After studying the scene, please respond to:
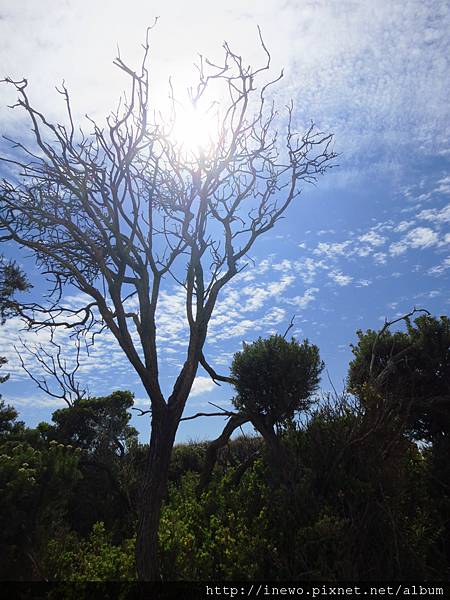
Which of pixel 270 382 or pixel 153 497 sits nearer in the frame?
pixel 153 497

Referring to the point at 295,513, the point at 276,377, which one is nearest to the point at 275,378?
the point at 276,377

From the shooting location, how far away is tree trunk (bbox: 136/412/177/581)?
6.03m

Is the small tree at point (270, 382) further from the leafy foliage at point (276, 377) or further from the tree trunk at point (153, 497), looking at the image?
the tree trunk at point (153, 497)

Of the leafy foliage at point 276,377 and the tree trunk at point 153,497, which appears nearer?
the tree trunk at point 153,497

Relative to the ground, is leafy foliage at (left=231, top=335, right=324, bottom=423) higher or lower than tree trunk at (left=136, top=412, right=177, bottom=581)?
higher

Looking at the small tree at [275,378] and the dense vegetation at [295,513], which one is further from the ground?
the small tree at [275,378]

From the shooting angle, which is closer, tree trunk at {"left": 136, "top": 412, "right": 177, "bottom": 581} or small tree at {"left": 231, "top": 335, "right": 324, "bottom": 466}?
tree trunk at {"left": 136, "top": 412, "right": 177, "bottom": 581}

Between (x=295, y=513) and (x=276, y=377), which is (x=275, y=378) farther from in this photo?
(x=295, y=513)

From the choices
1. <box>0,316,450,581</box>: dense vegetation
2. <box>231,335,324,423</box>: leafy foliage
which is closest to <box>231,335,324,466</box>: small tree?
<box>231,335,324,423</box>: leafy foliage

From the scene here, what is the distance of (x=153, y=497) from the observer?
628 centimetres

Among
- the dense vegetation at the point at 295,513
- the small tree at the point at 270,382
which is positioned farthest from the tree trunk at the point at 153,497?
the small tree at the point at 270,382

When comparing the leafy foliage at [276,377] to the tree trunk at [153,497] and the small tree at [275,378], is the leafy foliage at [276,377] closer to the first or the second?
the small tree at [275,378]

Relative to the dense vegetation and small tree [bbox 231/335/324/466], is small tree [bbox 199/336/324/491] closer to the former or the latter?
small tree [bbox 231/335/324/466]

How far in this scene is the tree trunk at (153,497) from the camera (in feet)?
19.8
